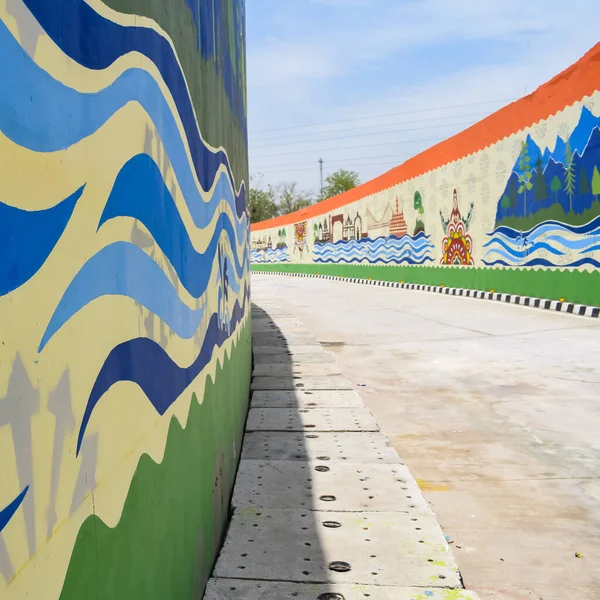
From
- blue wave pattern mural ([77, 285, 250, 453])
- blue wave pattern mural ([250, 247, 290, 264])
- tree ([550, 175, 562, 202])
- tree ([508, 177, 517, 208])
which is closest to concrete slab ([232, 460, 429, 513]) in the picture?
blue wave pattern mural ([77, 285, 250, 453])

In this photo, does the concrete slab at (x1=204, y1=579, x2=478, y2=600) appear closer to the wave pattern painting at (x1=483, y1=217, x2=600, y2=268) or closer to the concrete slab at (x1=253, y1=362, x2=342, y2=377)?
the concrete slab at (x1=253, y1=362, x2=342, y2=377)

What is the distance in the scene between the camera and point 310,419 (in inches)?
175

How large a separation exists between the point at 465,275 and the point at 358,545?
14476 mm

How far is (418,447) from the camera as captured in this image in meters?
4.25

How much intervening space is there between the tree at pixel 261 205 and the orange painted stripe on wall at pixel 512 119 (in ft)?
179

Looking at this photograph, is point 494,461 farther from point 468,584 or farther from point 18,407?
point 18,407

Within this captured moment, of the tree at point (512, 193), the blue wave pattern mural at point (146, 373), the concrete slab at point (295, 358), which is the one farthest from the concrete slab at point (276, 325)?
the blue wave pattern mural at point (146, 373)

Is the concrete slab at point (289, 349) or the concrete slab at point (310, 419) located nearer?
the concrete slab at point (310, 419)

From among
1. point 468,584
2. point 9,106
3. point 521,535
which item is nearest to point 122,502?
point 9,106

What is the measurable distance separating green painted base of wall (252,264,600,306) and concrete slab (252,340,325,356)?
5781 mm

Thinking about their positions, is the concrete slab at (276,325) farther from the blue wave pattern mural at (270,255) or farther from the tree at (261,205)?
the tree at (261,205)

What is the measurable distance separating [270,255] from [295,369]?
37325 millimetres

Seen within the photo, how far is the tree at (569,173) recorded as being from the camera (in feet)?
37.9

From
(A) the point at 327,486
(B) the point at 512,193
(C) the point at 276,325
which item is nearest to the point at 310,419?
(A) the point at 327,486
